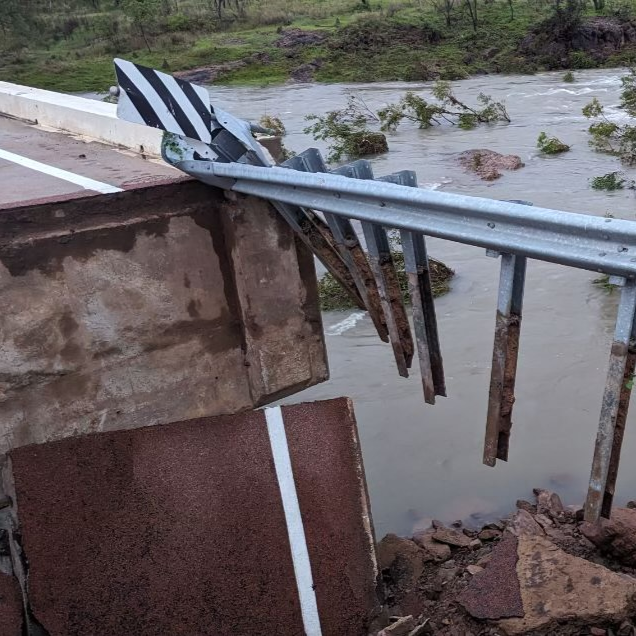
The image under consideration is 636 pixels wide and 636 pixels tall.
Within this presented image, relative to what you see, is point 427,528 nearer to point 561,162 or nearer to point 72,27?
point 561,162

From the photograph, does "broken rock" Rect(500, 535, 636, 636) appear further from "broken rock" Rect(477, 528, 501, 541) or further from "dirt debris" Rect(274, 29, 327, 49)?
"dirt debris" Rect(274, 29, 327, 49)

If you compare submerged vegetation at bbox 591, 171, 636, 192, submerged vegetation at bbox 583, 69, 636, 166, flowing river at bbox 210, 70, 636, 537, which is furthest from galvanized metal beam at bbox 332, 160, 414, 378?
submerged vegetation at bbox 583, 69, 636, 166

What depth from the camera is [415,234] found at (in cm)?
320

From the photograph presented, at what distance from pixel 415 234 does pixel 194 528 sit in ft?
5.40

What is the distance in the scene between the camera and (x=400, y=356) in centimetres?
366

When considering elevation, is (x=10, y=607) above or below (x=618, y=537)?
above

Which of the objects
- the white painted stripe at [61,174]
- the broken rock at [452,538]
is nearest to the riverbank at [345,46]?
the white painted stripe at [61,174]

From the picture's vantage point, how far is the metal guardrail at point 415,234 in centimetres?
257

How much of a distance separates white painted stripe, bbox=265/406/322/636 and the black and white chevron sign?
1368mm

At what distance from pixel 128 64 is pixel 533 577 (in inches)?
118

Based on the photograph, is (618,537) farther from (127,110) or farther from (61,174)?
(61,174)

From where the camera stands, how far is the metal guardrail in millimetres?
2566

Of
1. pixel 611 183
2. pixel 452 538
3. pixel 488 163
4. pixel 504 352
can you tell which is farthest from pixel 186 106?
pixel 488 163

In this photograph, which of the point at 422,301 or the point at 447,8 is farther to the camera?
the point at 447,8
